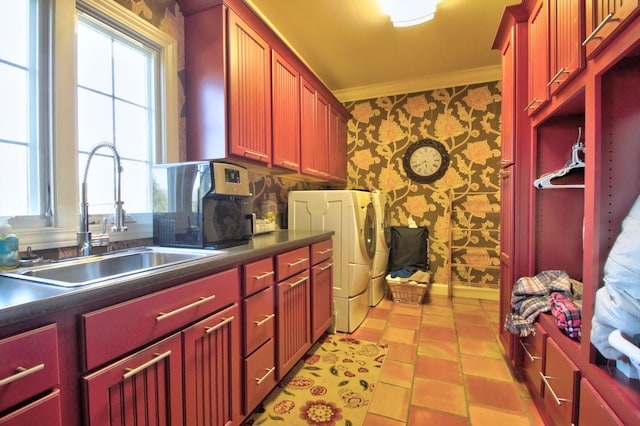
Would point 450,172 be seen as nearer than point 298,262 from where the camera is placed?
No

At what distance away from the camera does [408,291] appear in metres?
3.19

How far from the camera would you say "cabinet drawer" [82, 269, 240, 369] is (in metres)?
0.80

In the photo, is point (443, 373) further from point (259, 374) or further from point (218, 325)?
point (218, 325)

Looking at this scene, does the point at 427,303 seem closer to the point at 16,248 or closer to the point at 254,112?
the point at 254,112

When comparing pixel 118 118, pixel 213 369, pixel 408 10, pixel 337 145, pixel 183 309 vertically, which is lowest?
pixel 213 369

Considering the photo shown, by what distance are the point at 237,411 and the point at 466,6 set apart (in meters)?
2.84

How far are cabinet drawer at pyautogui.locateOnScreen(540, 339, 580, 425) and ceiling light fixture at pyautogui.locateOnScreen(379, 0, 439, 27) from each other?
6.87ft

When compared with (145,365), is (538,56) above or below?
above

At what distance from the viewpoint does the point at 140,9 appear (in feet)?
5.28

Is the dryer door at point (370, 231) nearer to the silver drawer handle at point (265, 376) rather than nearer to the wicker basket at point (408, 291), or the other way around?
the wicker basket at point (408, 291)

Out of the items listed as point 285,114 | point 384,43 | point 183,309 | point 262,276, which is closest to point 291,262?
point 262,276

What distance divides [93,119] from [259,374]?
1.48 m

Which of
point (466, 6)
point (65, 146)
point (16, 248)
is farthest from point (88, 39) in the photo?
point (466, 6)

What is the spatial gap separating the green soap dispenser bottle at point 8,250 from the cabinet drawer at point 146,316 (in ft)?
1.76
